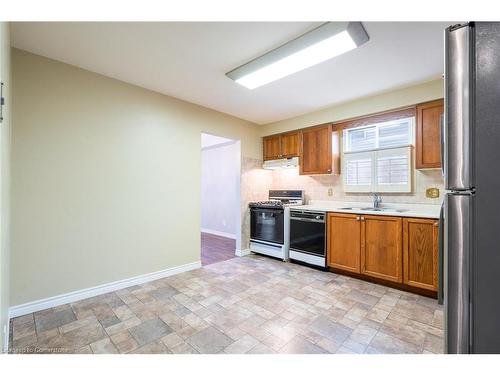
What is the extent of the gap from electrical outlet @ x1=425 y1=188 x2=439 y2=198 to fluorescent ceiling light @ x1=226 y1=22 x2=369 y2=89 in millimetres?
2093

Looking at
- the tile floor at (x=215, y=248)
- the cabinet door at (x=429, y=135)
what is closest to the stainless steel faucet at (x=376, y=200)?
the cabinet door at (x=429, y=135)

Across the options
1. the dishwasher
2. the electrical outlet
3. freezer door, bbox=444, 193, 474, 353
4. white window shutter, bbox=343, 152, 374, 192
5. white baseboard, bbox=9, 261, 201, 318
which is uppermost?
white window shutter, bbox=343, 152, 374, 192

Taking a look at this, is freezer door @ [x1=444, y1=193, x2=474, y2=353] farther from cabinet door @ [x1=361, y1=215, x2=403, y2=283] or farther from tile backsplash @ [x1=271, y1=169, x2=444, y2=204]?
tile backsplash @ [x1=271, y1=169, x2=444, y2=204]

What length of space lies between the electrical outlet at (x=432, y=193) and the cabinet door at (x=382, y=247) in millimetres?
666

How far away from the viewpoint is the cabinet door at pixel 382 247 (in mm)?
2697

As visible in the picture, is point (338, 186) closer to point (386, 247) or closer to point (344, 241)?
point (344, 241)

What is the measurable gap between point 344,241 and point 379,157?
4.26 ft

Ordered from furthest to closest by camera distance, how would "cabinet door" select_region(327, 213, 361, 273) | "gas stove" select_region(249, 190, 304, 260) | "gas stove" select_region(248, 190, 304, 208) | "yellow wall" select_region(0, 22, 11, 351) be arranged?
"gas stove" select_region(248, 190, 304, 208) → "gas stove" select_region(249, 190, 304, 260) → "cabinet door" select_region(327, 213, 361, 273) → "yellow wall" select_region(0, 22, 11, 351)

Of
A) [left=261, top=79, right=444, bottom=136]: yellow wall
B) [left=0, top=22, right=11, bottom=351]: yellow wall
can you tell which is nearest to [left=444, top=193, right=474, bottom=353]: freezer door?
[left=0, top=22, right=11, bottom=351]: yellow wall

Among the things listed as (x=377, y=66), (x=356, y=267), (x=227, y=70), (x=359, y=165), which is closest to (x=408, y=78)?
(x=377, y=66)

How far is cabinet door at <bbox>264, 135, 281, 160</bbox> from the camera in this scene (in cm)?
434

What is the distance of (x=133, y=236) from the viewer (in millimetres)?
2863

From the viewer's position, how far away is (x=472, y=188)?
837 mm
